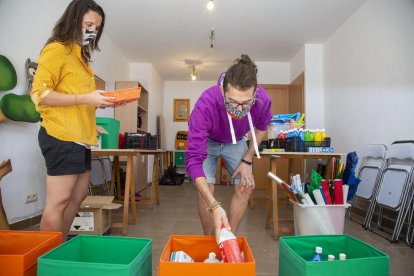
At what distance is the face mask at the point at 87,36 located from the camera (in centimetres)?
117

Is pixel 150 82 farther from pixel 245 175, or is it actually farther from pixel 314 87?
pixel 245 175

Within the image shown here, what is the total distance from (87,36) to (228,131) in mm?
751

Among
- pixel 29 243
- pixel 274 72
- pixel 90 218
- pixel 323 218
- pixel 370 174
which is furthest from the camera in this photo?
pixel 274 72

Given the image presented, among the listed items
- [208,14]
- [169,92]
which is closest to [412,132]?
[208,14]

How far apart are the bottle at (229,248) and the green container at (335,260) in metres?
0.14

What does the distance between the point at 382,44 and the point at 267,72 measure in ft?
8.53

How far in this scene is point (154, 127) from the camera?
570cm

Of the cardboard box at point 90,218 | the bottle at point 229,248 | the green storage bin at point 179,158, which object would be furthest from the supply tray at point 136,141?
the green storage bin at point 179,158

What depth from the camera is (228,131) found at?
1.29 meters

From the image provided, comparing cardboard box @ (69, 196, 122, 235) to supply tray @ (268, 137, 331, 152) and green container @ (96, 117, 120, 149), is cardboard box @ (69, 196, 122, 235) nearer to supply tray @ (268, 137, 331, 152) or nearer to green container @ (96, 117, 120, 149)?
green container @ (96, 117, 120, 149)

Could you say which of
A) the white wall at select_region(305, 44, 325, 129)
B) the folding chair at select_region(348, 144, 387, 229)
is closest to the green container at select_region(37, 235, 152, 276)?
the folding chair at select_region(348, 144, 387, 229)

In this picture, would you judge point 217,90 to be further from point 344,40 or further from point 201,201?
point 344,40

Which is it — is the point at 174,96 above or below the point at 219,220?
above

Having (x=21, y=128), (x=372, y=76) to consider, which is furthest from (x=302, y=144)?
(x=21, y=128)
